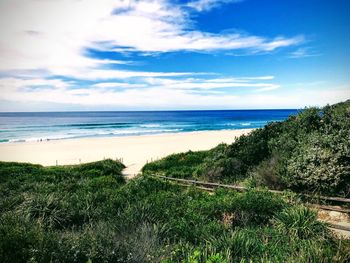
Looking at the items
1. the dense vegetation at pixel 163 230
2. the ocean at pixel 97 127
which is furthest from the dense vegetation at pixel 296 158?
the ocean at pixel 97 127

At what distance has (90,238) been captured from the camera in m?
5.34

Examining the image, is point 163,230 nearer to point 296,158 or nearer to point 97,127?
point 296,158

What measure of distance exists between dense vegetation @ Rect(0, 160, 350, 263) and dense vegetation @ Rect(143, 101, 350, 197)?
1444 millimetres

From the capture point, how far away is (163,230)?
662cm

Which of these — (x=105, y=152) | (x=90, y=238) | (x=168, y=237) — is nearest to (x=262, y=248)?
(x=168, y=237)

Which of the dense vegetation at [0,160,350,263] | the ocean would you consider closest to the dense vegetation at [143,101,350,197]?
the dense vegetation at [0,160,350,263]

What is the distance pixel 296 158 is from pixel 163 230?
699cm

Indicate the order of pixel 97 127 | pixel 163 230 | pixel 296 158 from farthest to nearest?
pixel 97 127 < pixel 296 158 < pixel 163 230

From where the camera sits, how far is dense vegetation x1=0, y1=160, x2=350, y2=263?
493 cm

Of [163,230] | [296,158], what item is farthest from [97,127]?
[163,230]

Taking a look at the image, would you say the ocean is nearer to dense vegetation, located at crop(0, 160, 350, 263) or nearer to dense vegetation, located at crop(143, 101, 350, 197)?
dense vegetation, located at crop(143, 101, 350, 197)

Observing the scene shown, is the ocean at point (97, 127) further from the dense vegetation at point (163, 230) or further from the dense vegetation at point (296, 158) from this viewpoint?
the dense vegetation at point (163, 230)

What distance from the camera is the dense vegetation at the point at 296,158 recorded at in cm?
994

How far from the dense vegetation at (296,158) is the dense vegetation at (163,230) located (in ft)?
4.74
